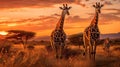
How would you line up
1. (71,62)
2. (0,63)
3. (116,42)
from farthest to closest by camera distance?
(116,42) → (71,62) → (0,63)

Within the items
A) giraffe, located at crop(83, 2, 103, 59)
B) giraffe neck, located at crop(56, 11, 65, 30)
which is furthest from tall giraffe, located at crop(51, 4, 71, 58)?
giraffe, located at crop(83, 2, 103, 59)

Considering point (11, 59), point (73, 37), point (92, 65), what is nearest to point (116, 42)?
point (73, 37)

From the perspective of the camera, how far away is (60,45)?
2512 centimetres

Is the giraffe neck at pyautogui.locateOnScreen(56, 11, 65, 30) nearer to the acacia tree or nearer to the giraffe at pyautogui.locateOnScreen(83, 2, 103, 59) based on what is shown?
the giraffe at pyautogui.locateOnScreen(83, 2, 103, 59)

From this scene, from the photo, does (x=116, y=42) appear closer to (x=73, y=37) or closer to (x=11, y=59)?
(x=73, y=37)

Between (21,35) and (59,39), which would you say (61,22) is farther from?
(21,35)

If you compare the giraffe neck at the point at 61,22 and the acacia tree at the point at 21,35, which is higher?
the giraffe neck at the point at 61,22

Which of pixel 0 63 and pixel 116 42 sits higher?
pixel 0 63

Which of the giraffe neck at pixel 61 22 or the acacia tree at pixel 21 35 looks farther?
the acacia tree at pixel 21 35

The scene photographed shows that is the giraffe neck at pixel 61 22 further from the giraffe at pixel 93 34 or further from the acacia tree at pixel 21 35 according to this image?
the acacia tree at pixel 21 35

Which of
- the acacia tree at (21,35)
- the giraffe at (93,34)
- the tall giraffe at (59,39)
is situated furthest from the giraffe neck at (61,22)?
the acacia tree at (21,35)

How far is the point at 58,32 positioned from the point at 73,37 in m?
15.2

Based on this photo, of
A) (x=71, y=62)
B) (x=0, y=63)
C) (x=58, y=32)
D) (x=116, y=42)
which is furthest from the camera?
(x=116, y=42)

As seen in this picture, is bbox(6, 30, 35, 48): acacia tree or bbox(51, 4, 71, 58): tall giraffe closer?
bbox(51, 4, 71, 58): tall giraffe
